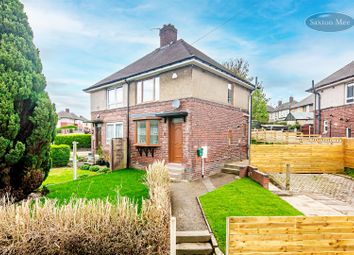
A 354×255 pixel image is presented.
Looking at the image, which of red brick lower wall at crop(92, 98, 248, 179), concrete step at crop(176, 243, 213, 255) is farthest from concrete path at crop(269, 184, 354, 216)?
concrete step at crop(176, 243, 213, 255)

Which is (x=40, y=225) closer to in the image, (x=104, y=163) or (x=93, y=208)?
(x=93, y=208)

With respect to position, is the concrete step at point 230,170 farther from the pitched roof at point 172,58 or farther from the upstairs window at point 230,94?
the pitched roof at point 172,58

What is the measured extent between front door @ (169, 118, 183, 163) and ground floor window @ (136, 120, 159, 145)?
977 millimetres

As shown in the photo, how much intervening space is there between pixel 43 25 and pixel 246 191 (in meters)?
12.3

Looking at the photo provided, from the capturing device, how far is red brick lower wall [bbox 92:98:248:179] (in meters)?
10.4

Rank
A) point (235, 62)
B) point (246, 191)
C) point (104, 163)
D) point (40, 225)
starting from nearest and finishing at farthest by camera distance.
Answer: point (40, 225), point (246, 191), point (104, 163), point (235, 62)

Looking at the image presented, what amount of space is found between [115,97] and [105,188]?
803 cm

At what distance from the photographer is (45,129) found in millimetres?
7133

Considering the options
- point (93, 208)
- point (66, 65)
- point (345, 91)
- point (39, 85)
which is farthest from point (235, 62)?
point (93, 208)

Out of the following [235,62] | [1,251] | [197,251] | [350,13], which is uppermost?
[235,62]

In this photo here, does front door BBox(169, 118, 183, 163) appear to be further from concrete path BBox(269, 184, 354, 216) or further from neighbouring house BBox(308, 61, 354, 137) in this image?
neighbouring house BBox(308, 61, 354, 137)

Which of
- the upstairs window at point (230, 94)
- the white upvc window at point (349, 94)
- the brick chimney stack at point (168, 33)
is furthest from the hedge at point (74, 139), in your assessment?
the white upvc window at point (349, 94)

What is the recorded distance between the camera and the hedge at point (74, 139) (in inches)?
966

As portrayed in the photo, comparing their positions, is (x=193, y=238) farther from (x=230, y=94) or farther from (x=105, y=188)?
(x=230, y=94)
